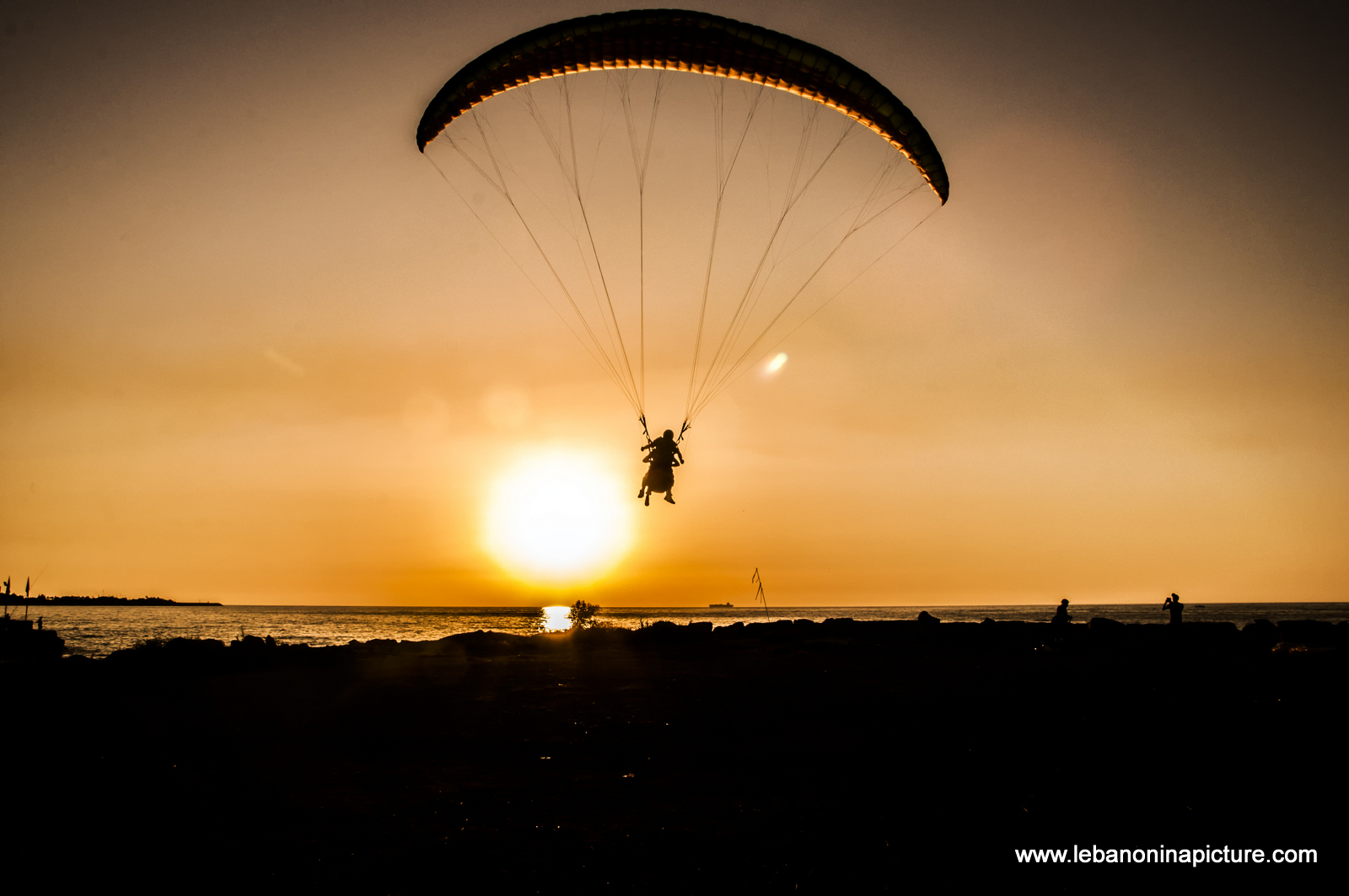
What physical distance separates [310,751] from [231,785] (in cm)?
152

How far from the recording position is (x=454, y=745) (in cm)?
891

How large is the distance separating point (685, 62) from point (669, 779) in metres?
10.4

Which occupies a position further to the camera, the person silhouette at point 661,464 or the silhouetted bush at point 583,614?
the silhouetted bush at point 583,614

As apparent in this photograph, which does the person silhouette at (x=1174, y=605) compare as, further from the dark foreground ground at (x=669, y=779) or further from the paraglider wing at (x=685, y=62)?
the paraglider wing at (x=685, y=62)

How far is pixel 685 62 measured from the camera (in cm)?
1130

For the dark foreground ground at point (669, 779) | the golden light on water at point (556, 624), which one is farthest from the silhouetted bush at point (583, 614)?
the dark foreground ground at point (669, 779)

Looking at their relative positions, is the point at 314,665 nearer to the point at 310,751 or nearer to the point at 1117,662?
the point at 310,751

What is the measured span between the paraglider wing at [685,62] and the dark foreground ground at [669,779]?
951 centimetres

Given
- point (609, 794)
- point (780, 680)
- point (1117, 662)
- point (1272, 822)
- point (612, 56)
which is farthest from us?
point (1117, 662)

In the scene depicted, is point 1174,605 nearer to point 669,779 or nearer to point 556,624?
point 669,779

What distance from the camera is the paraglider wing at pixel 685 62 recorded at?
422 inches

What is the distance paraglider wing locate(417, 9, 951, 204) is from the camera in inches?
422

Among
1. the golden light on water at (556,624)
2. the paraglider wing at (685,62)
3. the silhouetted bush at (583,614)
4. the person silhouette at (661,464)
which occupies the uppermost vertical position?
the paraglider wing at (685,62)

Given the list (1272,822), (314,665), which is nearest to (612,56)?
(1272,822)
